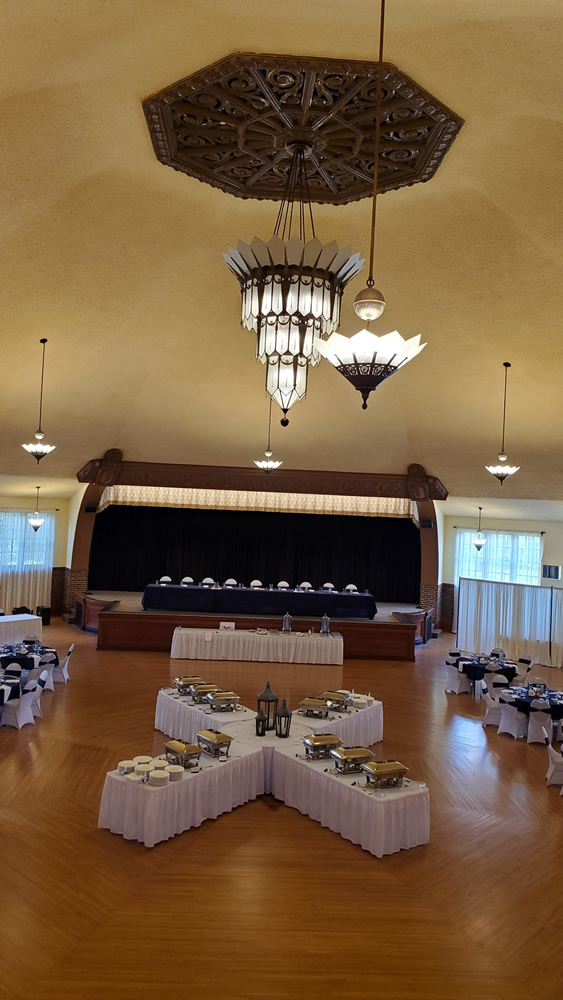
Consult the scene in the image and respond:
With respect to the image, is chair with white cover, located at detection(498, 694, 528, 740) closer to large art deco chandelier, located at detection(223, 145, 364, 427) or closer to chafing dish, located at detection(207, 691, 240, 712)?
chafing dish, located at detection(207, 691, 240, 712)

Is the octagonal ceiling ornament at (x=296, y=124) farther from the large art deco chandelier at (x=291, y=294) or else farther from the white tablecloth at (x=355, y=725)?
the white tablecloth at (x=355, y=725)

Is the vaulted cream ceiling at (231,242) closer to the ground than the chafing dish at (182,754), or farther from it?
farther from it

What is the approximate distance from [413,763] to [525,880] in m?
3.50

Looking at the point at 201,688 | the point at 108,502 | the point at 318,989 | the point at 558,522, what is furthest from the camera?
the point at 558,522

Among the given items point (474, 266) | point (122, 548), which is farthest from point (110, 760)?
point (122, 548)

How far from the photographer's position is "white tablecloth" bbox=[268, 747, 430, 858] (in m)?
7.94

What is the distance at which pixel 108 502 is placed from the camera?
20.5 metres

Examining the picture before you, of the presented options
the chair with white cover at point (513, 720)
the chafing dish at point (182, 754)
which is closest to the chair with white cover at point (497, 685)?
the chair with white cover at point (513, 720)

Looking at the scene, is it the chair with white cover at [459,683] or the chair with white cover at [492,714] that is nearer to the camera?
the chair with white cover at [492,714]

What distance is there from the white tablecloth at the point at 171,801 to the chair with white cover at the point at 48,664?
20.1ft

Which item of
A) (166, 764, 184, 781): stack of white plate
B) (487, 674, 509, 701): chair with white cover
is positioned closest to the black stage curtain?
(487, 674, 509, 701): chair with white cover

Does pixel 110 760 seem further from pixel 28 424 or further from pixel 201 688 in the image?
pixel 28 424

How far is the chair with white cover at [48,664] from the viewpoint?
13992 millimetres

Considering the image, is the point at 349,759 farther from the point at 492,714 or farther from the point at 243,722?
the point at 492,714
